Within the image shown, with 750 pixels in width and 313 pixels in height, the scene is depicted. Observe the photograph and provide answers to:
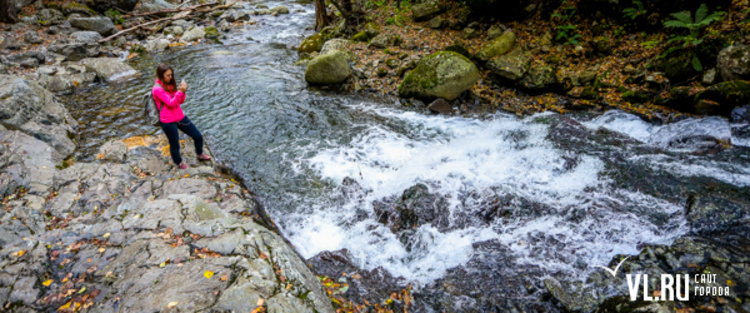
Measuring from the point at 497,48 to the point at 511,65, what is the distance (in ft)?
3.51

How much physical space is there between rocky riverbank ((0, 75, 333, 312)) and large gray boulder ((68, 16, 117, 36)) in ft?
49.7

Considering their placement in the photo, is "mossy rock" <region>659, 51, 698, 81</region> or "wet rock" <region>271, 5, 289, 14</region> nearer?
"mossy rock" <region>659, 51, 698, 81</region>

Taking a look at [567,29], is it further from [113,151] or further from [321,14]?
[113,151]

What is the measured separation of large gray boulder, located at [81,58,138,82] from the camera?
499 inches

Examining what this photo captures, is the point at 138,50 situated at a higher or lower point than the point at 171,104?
lower

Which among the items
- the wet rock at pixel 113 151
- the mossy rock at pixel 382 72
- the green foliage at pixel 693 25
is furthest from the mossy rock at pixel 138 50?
the green foliage at pixel 693 25

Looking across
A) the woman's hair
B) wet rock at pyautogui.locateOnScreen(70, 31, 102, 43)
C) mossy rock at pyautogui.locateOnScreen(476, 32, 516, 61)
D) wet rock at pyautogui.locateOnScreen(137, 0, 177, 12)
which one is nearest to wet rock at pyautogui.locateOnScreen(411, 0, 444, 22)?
mossy rock at pyautogui.locateOnScreen(476, 32, 516, 61)

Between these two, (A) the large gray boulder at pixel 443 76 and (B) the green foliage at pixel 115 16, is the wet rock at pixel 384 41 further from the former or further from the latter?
(B) the green foliage at pixel 115 16

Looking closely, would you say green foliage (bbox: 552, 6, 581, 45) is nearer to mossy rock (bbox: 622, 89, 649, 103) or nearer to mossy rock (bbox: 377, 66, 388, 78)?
mossy rock (bbox: 622, 89, 649, 103)

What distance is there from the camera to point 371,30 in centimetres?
1421

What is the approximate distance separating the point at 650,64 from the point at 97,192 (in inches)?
520

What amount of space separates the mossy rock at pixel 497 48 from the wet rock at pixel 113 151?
1037cm

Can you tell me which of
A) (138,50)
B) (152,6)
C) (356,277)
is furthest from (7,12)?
(356,277)

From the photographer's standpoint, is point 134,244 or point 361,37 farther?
point 361,37
